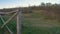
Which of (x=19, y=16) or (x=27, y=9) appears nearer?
(x=19, y=16)

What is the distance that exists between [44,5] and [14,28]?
1795 cm

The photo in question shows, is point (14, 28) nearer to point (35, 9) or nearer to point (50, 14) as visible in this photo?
point (50, 14)

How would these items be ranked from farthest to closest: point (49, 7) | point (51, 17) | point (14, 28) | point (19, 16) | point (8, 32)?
point (49, 7), point (51, 17), point (14, 28), point (8, 32), point (19, 16)

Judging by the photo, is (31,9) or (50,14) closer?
(50,14)

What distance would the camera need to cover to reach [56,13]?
24.1 meters

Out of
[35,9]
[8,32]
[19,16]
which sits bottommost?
[35,9]

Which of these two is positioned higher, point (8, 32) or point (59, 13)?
point (8, 32)

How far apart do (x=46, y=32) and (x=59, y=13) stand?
1129cm

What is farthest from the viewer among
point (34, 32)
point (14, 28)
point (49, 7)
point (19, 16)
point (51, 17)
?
point (49, 7)

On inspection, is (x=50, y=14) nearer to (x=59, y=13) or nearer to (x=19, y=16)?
(x=59, y=13)

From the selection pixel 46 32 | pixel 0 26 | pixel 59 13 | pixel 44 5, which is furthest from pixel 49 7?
pixel 0 26

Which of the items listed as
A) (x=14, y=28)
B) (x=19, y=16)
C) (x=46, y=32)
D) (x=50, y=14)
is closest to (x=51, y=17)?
(x=50, y=14)

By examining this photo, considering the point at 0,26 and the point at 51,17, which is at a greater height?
the point at 0,26

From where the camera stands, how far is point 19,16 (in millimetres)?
9625
